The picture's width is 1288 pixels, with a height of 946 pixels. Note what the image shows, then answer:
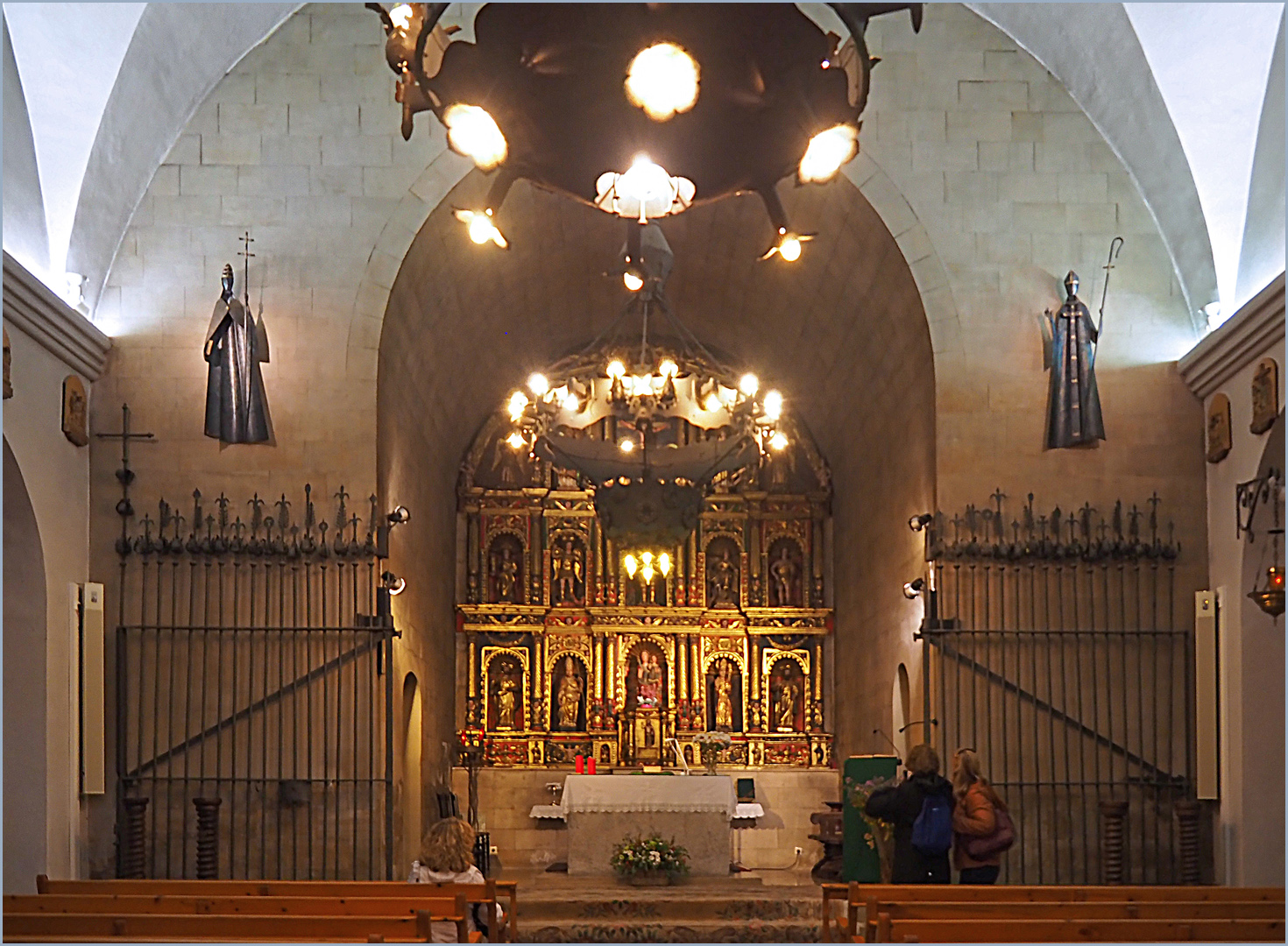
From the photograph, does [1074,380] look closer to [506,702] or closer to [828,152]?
[828,152]

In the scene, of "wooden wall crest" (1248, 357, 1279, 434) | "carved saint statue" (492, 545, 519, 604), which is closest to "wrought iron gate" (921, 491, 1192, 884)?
"wooden wall crest" (1248, 357, 1279, 434)

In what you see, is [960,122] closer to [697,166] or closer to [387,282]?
[387,282]

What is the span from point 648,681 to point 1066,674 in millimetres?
6701

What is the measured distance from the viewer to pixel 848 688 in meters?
17.0

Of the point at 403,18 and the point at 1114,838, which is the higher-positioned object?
the point at 403,18

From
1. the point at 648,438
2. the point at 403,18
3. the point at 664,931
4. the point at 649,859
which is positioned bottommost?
the point at 664,931

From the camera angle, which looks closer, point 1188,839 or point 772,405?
point 772,405

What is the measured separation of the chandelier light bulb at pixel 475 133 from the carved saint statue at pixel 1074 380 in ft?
24.5

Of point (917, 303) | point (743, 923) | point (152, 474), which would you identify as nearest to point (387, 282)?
point (152, 474)

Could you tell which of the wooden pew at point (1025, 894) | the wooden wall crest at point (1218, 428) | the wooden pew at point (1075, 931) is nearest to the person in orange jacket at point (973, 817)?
the wooden pew at point (1025, 894)

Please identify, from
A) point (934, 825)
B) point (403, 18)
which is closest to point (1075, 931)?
point (934, 825)

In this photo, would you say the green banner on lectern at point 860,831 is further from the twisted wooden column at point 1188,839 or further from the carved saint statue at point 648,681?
the carved saint statue at point 648,681

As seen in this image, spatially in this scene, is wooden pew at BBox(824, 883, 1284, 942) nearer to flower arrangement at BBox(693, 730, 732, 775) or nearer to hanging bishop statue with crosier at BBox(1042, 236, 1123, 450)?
hanging bishop statue with crosier at BBox(1042, 236, 1123, 450)

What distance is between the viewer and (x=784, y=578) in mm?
18234
